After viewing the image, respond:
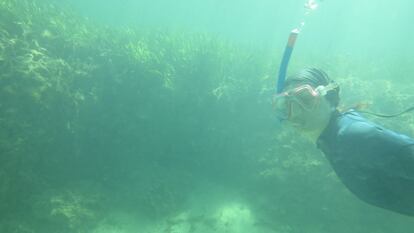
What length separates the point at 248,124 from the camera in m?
9.98

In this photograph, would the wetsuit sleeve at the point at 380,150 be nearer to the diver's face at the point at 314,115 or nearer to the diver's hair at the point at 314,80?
the diver's face at the point at 314,115

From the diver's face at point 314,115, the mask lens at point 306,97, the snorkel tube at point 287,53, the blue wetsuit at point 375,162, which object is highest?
the snorkel tube at point 287,53

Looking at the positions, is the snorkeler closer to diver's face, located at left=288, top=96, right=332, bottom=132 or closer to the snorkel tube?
diver's face, located at left=288, top=96, right=332, bottom=132

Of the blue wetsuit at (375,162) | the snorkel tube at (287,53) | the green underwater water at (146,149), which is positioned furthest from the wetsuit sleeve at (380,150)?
the green underwater water at (146,149)

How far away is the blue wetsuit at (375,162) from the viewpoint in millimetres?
1944

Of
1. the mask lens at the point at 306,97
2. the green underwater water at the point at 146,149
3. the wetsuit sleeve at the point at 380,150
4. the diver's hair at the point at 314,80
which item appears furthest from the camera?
the green underwater water at the point at 146,149

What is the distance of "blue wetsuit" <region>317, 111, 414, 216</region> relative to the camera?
1944 mm

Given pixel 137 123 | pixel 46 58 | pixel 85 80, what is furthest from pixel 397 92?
A: pixel 46 58

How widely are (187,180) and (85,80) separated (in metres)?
4.31

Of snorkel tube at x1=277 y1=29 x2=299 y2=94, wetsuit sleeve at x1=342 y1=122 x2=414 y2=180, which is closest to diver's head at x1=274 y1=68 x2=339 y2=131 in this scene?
snorkel tube at x1=277 y1=29 x2=299 y2=94

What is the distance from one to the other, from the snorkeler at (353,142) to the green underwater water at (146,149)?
5.73m

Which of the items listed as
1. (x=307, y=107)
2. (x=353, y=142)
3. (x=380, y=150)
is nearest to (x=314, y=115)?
(x=307, y=107)

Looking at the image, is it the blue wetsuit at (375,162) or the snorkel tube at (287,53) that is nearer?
the blue wetsuit at (375,162)

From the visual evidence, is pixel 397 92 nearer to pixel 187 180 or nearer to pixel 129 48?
pixel 187 180
